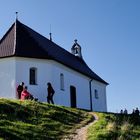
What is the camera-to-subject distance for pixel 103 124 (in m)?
22.6

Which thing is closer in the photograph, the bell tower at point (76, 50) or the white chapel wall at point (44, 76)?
the white chapel wall at point (44, 76)

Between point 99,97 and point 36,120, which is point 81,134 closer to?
point 36,120

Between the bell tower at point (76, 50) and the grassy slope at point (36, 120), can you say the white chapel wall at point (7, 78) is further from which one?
the bell tower at point (76, 50)

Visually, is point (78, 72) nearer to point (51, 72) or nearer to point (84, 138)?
point (51, 72)

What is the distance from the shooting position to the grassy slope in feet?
62.0

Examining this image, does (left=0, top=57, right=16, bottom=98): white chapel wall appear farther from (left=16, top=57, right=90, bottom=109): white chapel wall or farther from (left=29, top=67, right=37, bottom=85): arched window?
(left=29, top=67, right=37, bottom=85): arched window

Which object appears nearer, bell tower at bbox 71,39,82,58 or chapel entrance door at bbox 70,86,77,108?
chapel entrance door at bbox 70,86,77,108

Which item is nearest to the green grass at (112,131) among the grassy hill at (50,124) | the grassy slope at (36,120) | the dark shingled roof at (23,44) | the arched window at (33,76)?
the grassy hill at (50,124)

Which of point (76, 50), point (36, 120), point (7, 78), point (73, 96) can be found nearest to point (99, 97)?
point (76, 50)

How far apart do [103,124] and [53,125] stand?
8.89 feet

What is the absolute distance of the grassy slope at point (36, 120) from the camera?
1891 cm

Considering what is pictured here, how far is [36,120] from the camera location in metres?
22.2

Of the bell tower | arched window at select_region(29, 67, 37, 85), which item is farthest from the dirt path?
the bell tower

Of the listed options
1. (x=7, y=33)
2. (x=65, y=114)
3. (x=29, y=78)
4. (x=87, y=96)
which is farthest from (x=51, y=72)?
(x=65, y=114)
